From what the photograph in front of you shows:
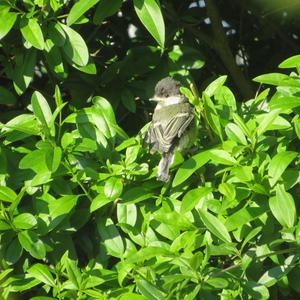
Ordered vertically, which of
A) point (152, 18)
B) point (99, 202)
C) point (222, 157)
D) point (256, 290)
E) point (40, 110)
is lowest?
point (256, 290)

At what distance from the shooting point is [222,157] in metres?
3.41

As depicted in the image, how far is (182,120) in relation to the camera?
13.3ft

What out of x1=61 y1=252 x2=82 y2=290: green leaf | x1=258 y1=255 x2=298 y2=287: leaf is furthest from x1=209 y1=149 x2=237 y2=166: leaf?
x1=61 y1=252 x2=82 y2=290: green leaf

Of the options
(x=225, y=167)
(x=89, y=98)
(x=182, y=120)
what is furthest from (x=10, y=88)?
(x=225, y=167)

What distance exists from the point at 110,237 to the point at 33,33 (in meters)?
0.99

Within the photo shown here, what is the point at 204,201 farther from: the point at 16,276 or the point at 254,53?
the point at 254,53

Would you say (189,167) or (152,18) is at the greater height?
(152,18)

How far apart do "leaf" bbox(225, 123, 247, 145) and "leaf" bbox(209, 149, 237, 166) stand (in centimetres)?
7

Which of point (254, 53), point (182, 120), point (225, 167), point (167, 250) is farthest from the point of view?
point (254, 53)

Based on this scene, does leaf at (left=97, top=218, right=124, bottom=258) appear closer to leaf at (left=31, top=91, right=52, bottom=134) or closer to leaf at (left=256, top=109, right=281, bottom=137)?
leaf at (left=31, top=91, right=52, bottom=134)

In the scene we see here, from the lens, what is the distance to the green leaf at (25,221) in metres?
3.48

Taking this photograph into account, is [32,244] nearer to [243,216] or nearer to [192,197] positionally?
[192,197]

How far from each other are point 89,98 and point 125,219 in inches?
38.0

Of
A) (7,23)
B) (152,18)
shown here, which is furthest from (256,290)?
(7,23)
